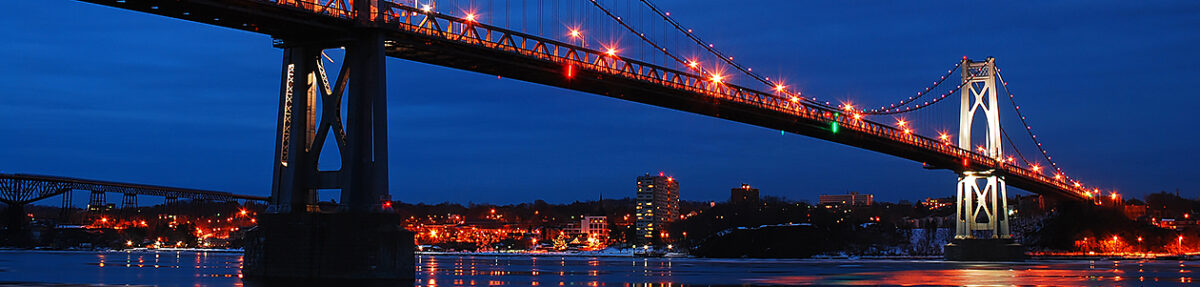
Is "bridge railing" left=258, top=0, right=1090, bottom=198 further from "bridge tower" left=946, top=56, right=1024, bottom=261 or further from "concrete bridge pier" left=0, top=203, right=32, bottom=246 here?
"concrete bridge pier" left=0, top=203, right=32, bottom=246

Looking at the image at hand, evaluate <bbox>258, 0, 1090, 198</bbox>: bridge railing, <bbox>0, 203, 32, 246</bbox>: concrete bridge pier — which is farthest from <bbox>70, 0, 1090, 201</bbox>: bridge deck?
<bbox>0, 203, 32, 246</bbox>: concrete bridge pier

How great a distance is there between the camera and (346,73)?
40.6 meters

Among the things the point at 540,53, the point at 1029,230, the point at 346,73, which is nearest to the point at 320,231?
the point at 346,73

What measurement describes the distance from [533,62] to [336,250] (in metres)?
15.8

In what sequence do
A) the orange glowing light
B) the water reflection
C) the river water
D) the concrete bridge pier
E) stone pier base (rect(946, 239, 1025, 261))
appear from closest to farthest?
the river water < the water reflection < the orange glowing light < stone pier base (rect(946, 239, 1025, 261)) < the concrete bridge pier

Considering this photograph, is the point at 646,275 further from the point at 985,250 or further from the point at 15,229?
the point at 15,229

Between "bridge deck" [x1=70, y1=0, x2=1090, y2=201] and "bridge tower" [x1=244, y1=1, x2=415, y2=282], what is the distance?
0.92m

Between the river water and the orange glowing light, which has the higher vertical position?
the orange glowing light

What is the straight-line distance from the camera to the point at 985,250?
103375 millimetres

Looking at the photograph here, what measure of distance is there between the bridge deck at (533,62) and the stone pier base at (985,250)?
11.5 metres

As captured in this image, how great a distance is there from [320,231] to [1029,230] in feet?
449

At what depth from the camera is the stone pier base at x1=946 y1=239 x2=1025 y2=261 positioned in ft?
335

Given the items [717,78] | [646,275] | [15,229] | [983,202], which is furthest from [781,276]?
[15,229]

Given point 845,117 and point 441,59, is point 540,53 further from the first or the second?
point 845,117
